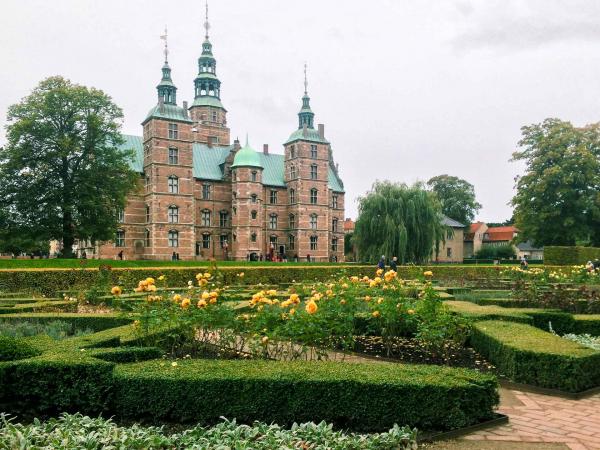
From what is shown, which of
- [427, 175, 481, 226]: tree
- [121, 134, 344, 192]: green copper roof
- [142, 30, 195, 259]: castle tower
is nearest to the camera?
[142, 30, 195, 259]: castle tower

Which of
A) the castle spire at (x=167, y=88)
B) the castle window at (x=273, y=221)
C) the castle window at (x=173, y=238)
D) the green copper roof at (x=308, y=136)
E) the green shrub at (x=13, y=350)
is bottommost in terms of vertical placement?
the green shrub at (x=13, y=350)

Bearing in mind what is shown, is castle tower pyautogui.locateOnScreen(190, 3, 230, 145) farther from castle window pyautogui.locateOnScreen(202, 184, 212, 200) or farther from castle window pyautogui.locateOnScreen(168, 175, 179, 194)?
castle window pyautogui.locateOnScreen(168, 175, 179, 194)

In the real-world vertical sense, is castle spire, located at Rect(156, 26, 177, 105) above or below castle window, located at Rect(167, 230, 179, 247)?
above

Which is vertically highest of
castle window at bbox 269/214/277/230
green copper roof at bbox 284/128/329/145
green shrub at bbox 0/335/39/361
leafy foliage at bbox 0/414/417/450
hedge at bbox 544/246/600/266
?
green copper roof at bbox 284/128/329/145

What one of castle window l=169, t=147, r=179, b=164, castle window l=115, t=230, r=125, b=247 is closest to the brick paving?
castle window l=169, t=147, r=179, b=164

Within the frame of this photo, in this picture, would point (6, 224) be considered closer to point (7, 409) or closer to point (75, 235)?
point (75, 235)

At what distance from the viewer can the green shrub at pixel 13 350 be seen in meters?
5.91

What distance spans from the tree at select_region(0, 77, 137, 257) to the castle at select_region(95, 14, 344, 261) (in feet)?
30.2

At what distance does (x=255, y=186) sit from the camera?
Result: 48938 millimetres

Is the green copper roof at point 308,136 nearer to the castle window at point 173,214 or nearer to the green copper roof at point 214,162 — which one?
the green copper roof at point 214,162

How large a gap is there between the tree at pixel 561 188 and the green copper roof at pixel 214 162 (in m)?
21.9

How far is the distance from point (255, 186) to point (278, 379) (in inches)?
1741

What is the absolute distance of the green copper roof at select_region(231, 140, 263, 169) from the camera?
4859cm

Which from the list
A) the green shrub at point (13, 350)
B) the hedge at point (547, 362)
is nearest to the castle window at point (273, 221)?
the hedge at point (547, 362)
